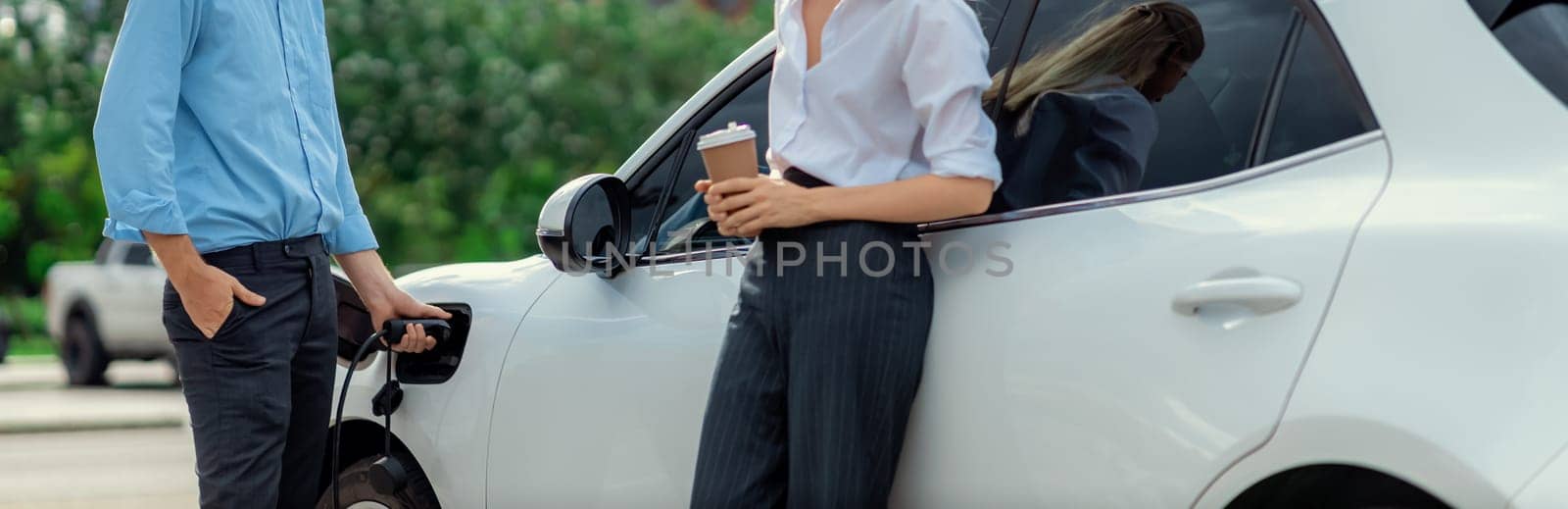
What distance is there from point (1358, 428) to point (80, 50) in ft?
73.1

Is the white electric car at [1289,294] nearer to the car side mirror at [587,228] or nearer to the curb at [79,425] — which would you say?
the car side mirror at [587,228]

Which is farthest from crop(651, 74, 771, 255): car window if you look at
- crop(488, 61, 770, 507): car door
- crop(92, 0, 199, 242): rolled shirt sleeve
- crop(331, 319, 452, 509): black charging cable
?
crop(92, 0, 199, 242): rolled shirt sleeve

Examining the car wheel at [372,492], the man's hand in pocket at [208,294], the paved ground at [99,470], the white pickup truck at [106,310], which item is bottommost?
the white pickup truck at [106,310]

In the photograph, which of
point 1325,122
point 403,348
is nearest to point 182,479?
point 403,348

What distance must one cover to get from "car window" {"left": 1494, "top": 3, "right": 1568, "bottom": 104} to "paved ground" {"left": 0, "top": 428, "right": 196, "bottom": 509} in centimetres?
602

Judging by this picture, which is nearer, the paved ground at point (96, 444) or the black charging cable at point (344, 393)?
the black charging cable at point (344, 393)

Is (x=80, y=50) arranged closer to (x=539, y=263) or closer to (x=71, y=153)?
(x=71, y=153)

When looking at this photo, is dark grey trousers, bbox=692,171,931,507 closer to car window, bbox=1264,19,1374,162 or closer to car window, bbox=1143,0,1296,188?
car window, bbox=1143,0,1296,188

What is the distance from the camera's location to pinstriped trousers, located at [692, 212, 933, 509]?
2225 millimetres

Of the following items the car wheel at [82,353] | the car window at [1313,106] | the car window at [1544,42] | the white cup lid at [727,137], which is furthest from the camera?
Answer: the car wheel at [82,353]

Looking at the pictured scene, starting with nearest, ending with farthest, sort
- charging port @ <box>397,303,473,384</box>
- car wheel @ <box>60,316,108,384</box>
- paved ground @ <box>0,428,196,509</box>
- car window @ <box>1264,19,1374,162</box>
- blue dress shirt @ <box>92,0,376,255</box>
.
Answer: car window @ <box>1264,19,1374,162</box>
blue dress shirt @ <box>92,0,376,255</box>
charging port @ <box>397,303,473,384</box>
paved ground @ <box>0,428,196,509</box>
car wheel @ <box>60,316,108,384</box>

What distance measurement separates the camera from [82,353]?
559 inches

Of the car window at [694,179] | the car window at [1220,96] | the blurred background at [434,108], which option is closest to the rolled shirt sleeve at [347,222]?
the car window at [694,179]

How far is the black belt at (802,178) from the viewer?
2.32 m
